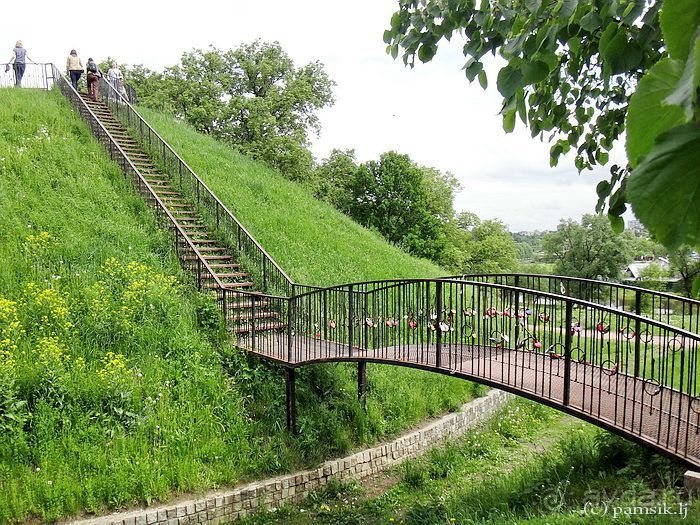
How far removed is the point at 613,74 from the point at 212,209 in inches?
509

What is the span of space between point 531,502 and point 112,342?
6645 millimetres

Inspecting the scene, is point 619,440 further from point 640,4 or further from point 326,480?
point 640,4

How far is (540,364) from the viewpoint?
269 inches

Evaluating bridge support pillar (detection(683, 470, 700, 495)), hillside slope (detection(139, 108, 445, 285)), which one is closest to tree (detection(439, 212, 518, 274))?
hillside slope (detection(139, 108, 445, 285))

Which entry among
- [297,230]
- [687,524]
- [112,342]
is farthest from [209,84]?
[687,524]

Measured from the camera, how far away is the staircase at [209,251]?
10375 millimetres

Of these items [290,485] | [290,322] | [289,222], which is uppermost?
[289,222]

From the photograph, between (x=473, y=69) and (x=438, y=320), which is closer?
(x=473, y=69)

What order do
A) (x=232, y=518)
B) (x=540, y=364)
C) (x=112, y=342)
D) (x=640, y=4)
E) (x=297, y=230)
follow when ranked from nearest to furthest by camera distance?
(x=640, y=4) < (x=540, y=364) < (x=232, y=518) < (x=112, y=342) < (x=297, y=230)

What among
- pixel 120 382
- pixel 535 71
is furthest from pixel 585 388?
pixel 120 382

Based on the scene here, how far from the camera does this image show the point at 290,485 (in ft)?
26.8

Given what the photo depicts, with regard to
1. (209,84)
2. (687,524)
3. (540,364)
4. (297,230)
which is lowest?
(687,524)

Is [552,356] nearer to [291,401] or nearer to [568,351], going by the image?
[568,351]

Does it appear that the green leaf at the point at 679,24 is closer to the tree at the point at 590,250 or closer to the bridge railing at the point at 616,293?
the bridge railing at the point at 616,293
